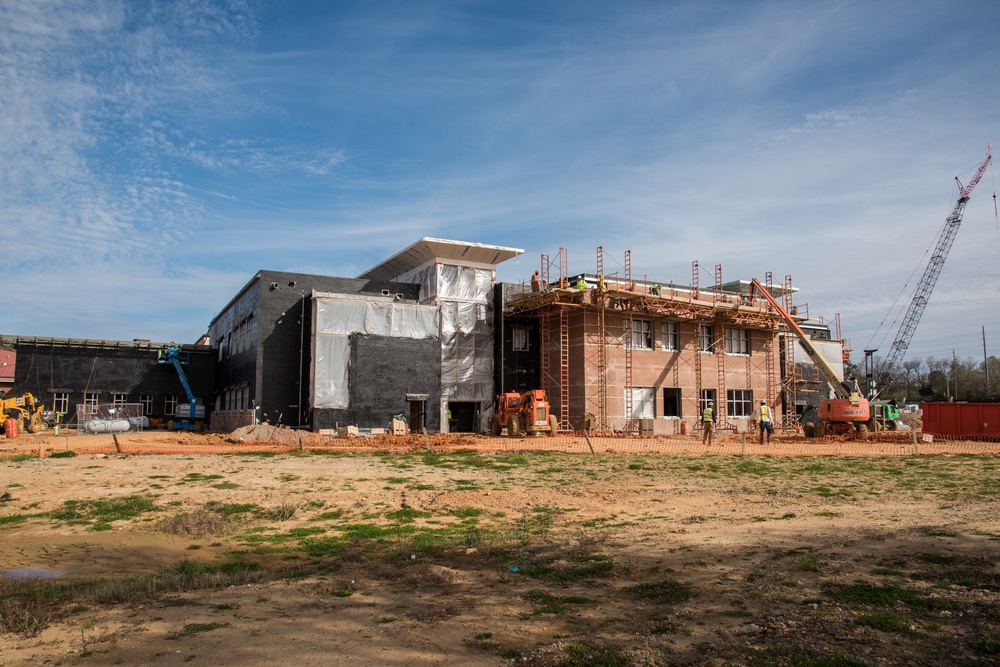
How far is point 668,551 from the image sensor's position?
9055mm

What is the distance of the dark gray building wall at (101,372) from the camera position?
46.2m

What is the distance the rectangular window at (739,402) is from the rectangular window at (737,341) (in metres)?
2.49

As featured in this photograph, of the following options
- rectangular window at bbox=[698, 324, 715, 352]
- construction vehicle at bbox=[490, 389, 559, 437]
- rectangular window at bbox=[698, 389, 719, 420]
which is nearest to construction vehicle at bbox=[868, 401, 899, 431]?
rectangular window at bbox=[698, 389, 719, 420]

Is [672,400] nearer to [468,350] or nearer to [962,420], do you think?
[468,350]

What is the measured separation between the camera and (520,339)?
4225 cm

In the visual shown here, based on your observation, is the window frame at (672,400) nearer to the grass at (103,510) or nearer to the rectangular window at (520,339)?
the rectangular window at (520,339)

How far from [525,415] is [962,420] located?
2060 cm

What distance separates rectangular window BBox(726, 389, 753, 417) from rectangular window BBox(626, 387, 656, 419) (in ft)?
19.5

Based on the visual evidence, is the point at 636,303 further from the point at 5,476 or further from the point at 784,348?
the point at 5,476

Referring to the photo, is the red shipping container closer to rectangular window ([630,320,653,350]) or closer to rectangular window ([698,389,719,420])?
rectangular window ([698,389,719,420])

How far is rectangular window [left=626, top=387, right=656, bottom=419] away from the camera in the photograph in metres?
40.8

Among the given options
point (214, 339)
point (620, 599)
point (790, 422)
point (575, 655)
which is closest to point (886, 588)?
point (620, 599)

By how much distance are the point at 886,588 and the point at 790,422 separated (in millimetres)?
43095

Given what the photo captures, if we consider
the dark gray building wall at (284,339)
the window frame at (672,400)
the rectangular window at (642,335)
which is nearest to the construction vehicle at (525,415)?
the rectangular window at (642,335)
